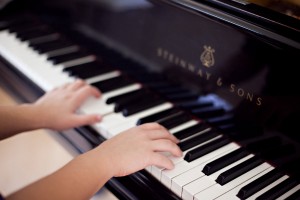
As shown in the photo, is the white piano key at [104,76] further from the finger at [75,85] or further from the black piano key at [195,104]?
the black piano key at [195,104]

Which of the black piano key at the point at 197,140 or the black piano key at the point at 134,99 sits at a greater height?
the black piano key at the point at 134,99

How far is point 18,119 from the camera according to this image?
4.12ft

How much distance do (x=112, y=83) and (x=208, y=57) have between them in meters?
0.40

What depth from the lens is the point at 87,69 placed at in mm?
1485

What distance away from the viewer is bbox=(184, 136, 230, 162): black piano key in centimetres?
107

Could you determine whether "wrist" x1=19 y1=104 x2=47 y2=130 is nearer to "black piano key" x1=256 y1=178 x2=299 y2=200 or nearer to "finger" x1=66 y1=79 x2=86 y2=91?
"finger" x1=66 y1=79 x2=86 y2=91

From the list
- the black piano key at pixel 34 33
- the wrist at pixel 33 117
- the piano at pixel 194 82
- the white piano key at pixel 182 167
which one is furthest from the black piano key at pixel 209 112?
the black piano key at pixel 34 33

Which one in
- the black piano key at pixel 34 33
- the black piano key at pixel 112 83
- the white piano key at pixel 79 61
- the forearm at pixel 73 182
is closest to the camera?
the forearm at pixel 73 182

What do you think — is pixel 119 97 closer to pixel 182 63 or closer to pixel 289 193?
pixel 182 63

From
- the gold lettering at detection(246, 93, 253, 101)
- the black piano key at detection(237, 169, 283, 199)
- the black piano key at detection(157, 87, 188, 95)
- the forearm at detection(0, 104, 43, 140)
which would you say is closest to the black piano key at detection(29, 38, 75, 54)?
the forearm at detection(0, 104, 43, 140)

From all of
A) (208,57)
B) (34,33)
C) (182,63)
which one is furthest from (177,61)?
(34,33)

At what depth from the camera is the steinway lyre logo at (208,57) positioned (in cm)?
114

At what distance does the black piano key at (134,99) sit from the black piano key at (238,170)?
0.39 meters

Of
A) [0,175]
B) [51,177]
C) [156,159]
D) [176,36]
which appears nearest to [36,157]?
[0,175]
